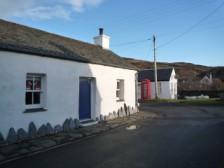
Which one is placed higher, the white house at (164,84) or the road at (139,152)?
the white house at (164,84)

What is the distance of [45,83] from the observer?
398 inches

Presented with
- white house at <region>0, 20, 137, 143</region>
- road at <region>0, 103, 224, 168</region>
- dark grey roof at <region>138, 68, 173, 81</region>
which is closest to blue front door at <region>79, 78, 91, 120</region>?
white house at <region>0, 20, 137, 143</region>

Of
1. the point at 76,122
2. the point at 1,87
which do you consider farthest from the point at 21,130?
the point at 76,122

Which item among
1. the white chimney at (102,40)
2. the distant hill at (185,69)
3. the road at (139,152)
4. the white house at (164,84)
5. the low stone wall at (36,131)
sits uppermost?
the distant hill at (185,69)

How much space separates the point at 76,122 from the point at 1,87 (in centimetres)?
427

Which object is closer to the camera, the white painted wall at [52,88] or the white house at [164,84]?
the white painted wall at [52,88]

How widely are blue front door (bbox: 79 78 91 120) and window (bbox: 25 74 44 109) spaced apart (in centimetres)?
260

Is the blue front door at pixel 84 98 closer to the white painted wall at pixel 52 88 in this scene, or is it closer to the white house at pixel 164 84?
the white painted wall at pixel 52 88

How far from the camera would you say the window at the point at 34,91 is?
9.66 m

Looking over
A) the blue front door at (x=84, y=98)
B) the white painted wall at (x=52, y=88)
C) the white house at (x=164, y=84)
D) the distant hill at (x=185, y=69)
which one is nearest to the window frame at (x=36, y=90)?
the white painted wall at (x=52, y=88)

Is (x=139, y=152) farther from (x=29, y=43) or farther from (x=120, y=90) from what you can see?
(x=120, y=90)

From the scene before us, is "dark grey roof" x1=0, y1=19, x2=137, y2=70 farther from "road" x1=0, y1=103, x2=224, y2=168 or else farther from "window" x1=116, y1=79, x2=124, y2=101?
"road" x1=0, y1=103, x2=224, y2=168

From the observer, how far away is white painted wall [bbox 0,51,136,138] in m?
8.52

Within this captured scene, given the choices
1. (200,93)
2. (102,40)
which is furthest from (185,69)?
(102,40)
